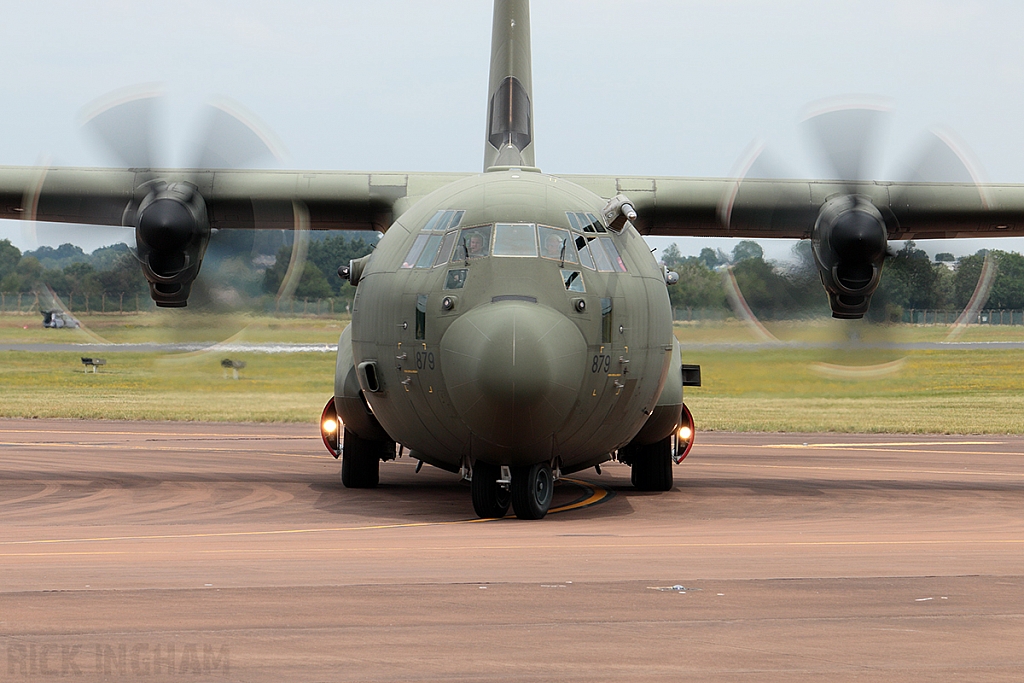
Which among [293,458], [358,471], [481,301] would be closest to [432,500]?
[358,471]

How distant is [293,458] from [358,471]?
248 inches

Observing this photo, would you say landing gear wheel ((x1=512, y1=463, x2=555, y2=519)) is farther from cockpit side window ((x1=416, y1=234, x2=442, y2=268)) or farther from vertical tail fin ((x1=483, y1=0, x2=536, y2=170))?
vertical tail fin ((x1=483, y1=0, x2=536, y2=170))

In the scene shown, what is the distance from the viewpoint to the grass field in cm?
3538

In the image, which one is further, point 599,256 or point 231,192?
point 231,192

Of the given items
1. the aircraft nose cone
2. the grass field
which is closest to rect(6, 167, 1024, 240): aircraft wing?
the grass field

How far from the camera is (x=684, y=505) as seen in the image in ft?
50.1

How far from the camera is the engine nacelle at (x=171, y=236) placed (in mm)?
17469

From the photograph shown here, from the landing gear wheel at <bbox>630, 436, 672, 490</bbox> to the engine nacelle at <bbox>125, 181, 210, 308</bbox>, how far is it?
6.82 meters

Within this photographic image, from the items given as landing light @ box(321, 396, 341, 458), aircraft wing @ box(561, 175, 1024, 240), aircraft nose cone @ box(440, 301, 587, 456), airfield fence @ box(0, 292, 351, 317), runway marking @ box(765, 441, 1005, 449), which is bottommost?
runway marking @ box(765, 441, 1005, 449)

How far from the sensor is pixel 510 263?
12.5 meters

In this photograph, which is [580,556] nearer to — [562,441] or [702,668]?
[562,441]

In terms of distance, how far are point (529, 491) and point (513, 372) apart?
1748mm

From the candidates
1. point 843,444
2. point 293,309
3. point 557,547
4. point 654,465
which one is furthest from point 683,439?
point 293,309

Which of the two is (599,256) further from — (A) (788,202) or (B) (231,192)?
(B) (231,192)
